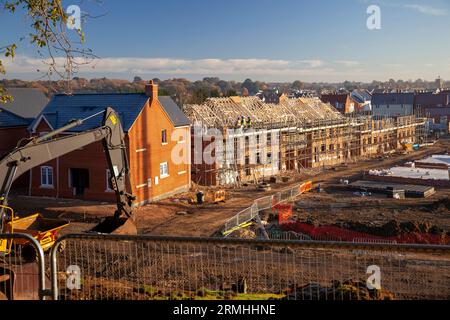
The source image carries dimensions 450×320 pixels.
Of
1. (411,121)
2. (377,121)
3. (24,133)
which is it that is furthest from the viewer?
(411,121)

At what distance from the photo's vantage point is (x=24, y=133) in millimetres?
35531

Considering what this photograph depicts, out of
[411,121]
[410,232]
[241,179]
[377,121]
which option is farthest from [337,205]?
[411,121]

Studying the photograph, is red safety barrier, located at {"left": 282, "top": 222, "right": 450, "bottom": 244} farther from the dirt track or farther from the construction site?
the dirt track

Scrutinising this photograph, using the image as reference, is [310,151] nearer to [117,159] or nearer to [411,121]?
[411,121]

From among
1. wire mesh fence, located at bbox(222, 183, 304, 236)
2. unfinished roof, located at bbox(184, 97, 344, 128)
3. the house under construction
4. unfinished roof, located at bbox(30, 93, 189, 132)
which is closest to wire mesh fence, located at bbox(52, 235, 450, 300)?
wire mesh fence, located at bbox(222, 183, 304, 236)

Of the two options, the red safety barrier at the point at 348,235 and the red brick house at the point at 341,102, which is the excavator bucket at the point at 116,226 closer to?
the red safety barrier at the point at 348,235

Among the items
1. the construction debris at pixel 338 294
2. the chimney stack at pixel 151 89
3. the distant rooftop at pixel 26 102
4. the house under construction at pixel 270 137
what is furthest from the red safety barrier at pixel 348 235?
the distant rooftop at pixel 26 102

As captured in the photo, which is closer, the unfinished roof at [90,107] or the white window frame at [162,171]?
the unfinished roof at [90,107]

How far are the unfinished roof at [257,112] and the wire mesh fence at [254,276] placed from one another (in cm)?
2333

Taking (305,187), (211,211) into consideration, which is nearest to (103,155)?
(211,211)

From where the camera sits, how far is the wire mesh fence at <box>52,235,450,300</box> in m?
6.16

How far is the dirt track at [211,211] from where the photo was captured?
26.2 m

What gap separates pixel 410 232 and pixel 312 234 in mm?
5013

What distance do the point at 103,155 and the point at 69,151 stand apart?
505 inches
